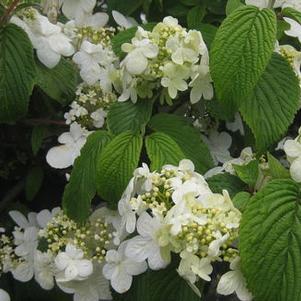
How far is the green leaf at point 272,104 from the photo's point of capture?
1.09m

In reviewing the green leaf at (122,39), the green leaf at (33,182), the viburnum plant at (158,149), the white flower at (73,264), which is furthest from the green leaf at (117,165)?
the green leaf at (33,182)

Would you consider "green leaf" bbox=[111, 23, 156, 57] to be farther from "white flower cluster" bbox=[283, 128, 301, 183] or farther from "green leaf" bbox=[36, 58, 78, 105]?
"white flower cluster" bbox=[283, 128, 301, 183]

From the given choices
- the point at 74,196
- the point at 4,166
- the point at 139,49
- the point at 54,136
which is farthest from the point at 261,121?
the point at 4,166

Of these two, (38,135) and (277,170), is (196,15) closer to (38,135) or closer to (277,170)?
(38,135)

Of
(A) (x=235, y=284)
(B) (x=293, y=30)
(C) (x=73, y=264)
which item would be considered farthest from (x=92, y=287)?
(B) (x=293, y=30)

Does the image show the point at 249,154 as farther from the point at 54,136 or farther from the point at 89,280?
the point at 54,136

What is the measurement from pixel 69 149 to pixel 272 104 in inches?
15.1

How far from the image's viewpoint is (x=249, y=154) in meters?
1.21

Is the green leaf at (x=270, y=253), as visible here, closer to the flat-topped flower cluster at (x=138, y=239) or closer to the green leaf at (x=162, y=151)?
the flat-topped flower cluster at (x=138, y=239)

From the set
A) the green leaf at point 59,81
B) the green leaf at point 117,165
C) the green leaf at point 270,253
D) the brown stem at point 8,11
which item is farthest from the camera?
the green leaf at point 59,81

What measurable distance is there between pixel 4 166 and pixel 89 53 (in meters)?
0.42

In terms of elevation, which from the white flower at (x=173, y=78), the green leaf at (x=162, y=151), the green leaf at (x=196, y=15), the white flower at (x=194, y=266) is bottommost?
the green leaf at (x=162, y=151)

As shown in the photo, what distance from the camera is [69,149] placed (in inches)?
50.5

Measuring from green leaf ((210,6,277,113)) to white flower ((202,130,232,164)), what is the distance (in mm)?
328
